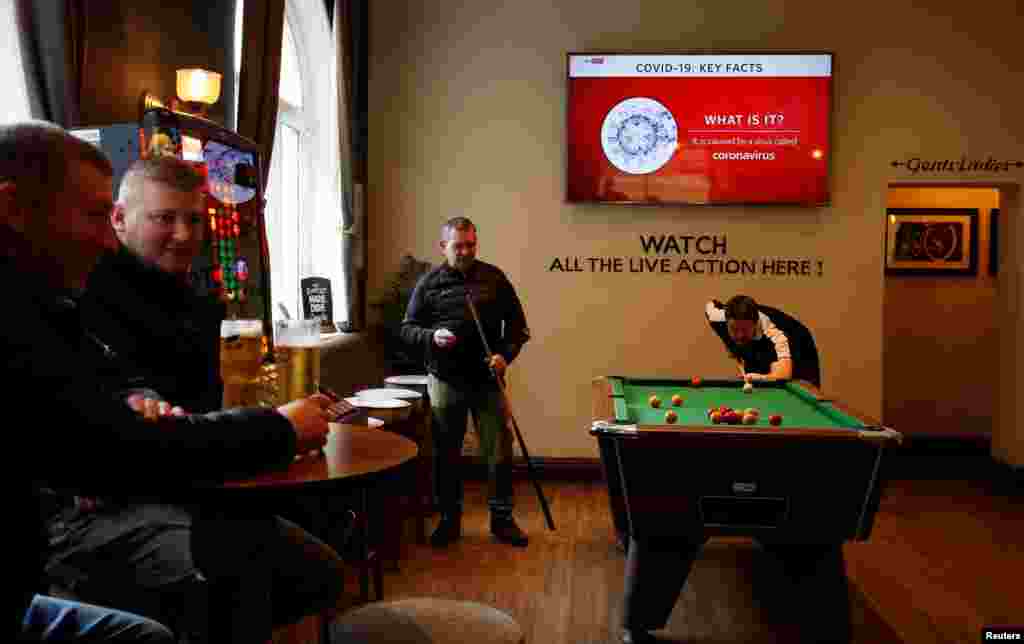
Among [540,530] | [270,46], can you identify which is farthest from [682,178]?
[270,46]

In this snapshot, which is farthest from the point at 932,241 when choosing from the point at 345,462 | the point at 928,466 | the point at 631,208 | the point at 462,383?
the point at 345,462

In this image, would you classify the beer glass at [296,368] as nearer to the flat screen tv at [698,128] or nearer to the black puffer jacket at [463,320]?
the black puffer jacket at [463,320]

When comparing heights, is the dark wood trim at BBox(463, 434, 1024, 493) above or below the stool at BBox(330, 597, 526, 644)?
below

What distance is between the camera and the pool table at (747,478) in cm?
324

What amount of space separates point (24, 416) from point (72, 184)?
392 mm

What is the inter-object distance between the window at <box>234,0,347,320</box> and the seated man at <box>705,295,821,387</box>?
2297 mm

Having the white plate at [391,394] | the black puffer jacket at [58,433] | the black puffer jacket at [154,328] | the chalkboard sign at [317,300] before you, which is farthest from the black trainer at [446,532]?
the black puffer jacket at [58,433]

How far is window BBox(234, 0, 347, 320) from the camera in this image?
17.6 ft

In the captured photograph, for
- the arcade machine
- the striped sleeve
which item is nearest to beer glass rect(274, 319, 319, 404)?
the arcade machine

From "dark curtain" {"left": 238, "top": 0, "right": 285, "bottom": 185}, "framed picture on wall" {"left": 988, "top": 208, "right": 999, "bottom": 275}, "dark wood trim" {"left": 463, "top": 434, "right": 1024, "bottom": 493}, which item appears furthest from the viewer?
"framed picture on wall" {"left": 988, "top": 208, "right": 999, "bottom": 275}

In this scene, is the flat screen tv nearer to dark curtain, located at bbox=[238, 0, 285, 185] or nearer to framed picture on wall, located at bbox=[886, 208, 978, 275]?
framed picture on wall, located at bbox=[886, 208, 978, 275]

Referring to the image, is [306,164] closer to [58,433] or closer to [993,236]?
[58,433]

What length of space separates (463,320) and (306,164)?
1.68 m

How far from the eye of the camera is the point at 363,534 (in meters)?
3.85
